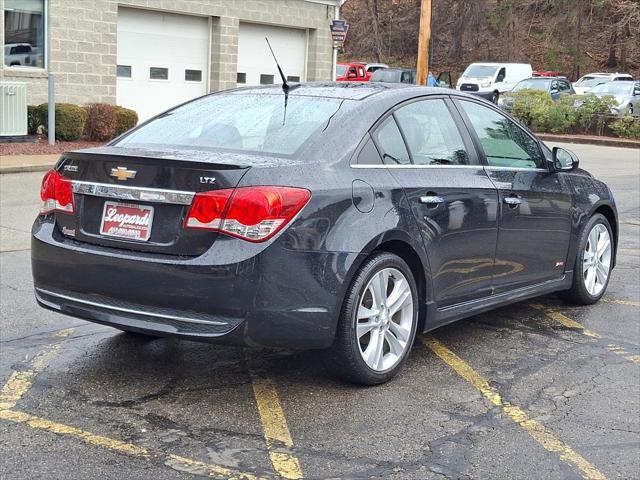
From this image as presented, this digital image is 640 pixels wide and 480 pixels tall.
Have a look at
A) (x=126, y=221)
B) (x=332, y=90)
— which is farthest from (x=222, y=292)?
(x=332, y=90)

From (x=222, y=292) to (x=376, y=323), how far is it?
0.92 m

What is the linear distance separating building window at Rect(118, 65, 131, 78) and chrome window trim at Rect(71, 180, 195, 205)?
700 inches

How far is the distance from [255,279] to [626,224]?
7.97 meters

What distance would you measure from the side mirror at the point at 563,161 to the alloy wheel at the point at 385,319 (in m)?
1.95

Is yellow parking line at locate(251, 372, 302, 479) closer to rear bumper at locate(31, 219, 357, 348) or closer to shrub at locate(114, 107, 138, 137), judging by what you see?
rear bumper at locate(31, 219, 357, 348)

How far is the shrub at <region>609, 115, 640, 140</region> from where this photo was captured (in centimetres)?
2530

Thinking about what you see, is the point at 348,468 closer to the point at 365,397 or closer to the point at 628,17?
the point at 365,397

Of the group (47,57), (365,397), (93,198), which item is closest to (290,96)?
(93,198)

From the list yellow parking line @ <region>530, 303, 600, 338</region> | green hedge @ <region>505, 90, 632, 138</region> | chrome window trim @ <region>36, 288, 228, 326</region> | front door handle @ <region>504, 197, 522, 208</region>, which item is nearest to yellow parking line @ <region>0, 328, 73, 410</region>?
chrome window trim @ <region>36, 288, 228, 326</region>

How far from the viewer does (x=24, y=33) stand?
19.5m

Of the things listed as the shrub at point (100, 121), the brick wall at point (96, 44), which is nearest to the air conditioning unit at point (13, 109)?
the shrub at point (100, 121)

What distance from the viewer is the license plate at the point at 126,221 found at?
14.2ft

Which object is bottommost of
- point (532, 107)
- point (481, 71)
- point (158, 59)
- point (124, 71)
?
point (532, 107)

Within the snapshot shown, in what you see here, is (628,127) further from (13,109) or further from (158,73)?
(13,109)
